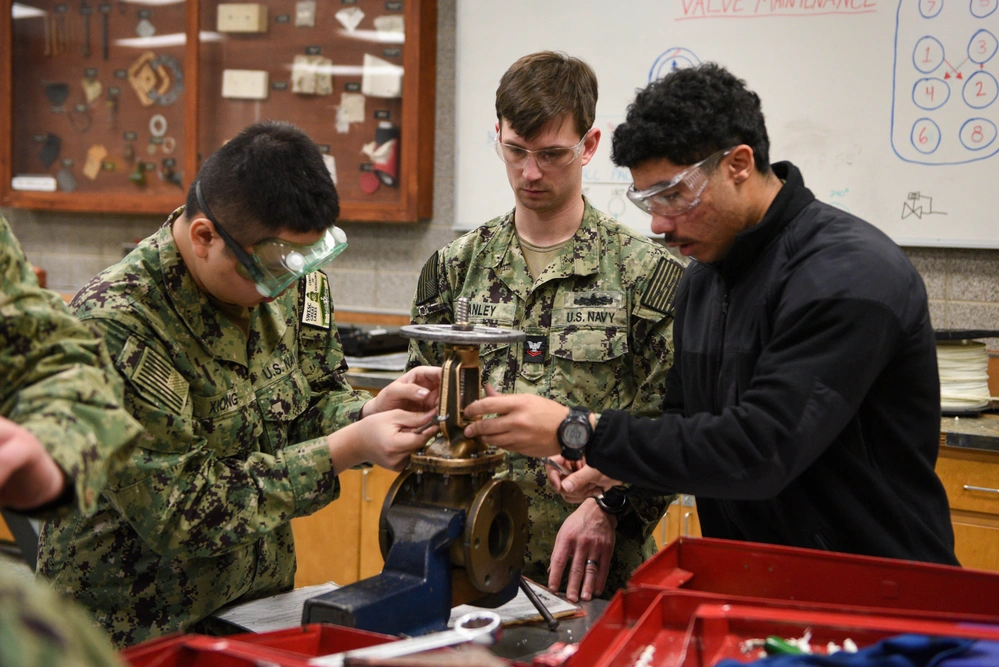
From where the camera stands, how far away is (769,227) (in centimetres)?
170

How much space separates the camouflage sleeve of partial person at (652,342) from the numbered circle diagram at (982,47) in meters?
1.85

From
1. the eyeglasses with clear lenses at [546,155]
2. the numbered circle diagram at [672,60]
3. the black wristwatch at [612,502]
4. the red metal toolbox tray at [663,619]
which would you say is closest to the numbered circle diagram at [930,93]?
the numbered circle diagram at [672,60]

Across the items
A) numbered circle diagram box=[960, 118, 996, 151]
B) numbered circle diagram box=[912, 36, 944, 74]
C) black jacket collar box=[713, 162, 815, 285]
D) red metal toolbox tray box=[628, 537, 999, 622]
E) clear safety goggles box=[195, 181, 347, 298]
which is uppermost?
numbered circle diagram box=[912, 36, 944, 74]

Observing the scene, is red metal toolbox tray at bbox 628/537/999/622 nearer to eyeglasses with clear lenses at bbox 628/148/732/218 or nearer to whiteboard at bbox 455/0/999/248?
eyeglasses with clear lenses at bbox 628/148/732/218

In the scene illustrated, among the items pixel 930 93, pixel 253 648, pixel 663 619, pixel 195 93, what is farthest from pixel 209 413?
pixel 195 93

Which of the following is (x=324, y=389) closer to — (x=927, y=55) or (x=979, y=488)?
(x=979, y=488)

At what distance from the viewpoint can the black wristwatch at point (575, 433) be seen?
1592 millimetres

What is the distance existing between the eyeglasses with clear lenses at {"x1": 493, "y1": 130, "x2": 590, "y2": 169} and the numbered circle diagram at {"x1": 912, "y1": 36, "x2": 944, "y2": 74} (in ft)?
6.21

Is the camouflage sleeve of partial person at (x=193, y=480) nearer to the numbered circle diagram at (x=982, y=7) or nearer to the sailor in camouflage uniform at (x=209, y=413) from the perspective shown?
the sailor in camouflage uniform at (x=209, y=413)

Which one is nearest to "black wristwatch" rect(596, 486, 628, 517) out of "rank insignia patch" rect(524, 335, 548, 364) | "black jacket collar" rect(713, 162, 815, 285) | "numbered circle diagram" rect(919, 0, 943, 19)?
"rank insignia patch" rect(524, 335, 548, 364)

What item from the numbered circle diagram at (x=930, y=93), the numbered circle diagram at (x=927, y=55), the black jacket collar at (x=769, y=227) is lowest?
the black jacket collar at (x=769, y=227)

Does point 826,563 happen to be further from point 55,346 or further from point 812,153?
point 812,153

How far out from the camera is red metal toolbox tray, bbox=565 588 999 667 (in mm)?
1232

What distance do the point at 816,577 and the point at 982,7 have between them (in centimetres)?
276
